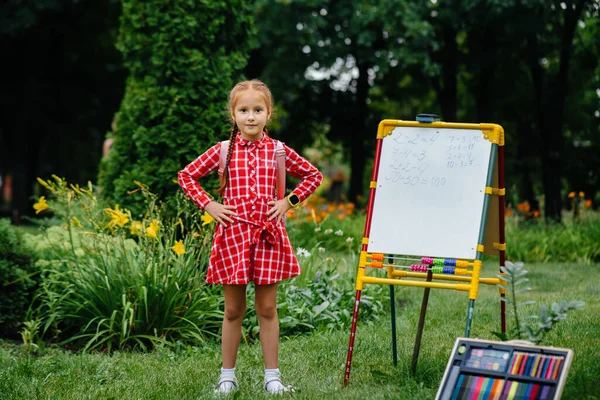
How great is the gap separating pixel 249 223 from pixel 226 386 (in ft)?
2.96

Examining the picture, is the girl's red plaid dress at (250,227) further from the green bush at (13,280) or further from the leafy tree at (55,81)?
the leafy tree at (55,81)

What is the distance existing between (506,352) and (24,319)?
4134mm

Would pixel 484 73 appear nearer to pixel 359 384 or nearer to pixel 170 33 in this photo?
pixel 170 33

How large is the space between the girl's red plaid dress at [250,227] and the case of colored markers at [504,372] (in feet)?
3.66

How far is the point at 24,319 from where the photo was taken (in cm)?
630

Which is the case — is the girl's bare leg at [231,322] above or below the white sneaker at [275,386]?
above

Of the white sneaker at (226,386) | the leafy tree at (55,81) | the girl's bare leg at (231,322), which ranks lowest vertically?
the white sneaker at (226,386)

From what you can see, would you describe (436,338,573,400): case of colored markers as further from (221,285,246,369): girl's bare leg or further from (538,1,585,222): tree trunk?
(538,1,585,222): tree trunk

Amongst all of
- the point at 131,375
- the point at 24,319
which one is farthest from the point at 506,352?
the point at 24,319

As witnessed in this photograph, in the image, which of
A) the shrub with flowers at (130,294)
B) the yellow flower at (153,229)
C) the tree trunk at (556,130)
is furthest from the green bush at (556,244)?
the yellow flower at (153,229)

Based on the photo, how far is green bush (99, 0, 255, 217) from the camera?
7.59 m

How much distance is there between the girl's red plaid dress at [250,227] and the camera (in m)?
4.25

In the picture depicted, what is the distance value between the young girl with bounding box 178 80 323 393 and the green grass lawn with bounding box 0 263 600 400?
11.7 inches

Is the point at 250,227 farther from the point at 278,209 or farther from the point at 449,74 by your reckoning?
the point at 449,74
